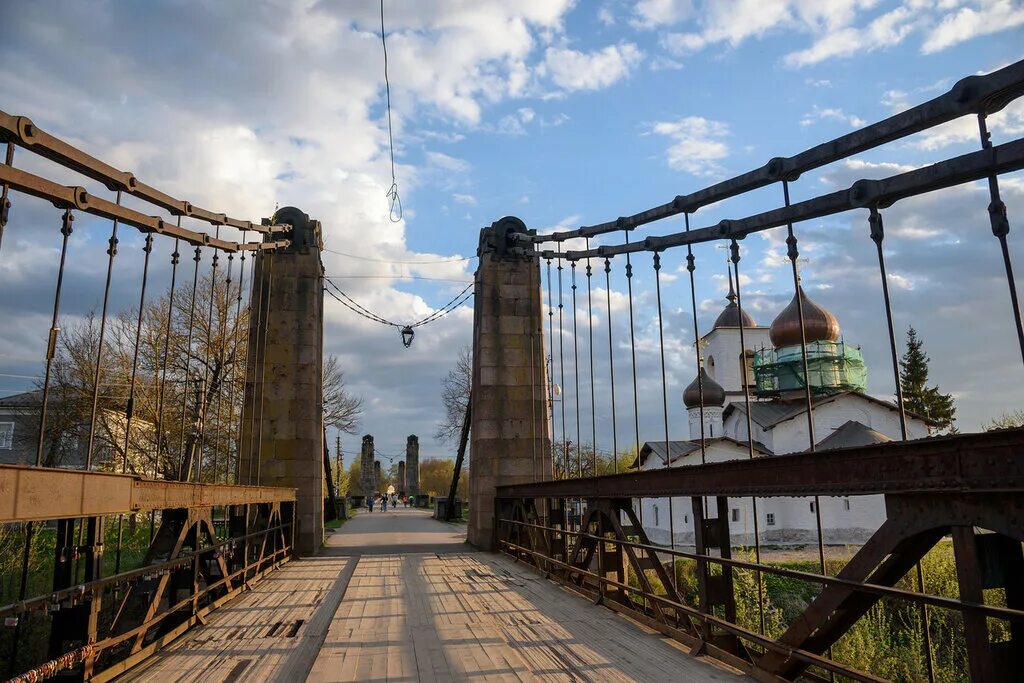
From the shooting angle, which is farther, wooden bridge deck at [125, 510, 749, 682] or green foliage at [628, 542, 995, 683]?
green foliage at [628, 542, 995, 683]

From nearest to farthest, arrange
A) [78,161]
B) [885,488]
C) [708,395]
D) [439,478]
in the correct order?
[885,488], [78,161], [708,395], [439,478]

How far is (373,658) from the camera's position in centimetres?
559

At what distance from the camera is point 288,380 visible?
14750mm

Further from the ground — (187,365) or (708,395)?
(708,395)

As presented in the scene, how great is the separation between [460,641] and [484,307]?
997 cm

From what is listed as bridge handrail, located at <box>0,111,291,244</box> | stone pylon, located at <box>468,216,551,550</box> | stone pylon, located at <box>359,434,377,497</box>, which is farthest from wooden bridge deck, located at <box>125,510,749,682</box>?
stone pylon, located at <box>359,434,377,497</box>

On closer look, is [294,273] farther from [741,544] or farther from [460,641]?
[741,544]

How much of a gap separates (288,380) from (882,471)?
41.7 ft

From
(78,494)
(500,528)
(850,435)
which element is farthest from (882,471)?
(850,435)

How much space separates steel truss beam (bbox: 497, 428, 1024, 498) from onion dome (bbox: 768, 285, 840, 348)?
35.9 meters

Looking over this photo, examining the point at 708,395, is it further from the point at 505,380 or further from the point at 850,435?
the point at 505,380

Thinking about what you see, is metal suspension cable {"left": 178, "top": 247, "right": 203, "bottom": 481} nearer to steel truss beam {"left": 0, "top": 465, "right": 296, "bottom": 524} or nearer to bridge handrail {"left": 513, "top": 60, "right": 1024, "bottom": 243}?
steel truss beam {"left": 0, "top": 465, "right": 296, "bottom": 524}

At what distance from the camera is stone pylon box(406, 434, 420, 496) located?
2016 inches

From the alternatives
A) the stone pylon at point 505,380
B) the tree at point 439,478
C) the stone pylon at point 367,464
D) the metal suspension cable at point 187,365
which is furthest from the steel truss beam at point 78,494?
the tree at point 439,478
